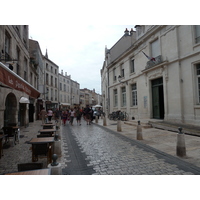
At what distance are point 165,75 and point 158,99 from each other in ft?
7.14

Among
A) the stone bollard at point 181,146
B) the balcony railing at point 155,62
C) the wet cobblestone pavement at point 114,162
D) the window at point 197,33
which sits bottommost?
the wet cobblestone pavement at point 114,162

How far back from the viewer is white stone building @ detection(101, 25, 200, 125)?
8.30 m

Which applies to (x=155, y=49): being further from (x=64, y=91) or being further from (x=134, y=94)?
(x=64, y=91)

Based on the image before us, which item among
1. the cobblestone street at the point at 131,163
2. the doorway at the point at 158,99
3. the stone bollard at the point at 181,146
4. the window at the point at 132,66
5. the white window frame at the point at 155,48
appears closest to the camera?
the cobblestone street at the point at 131,163

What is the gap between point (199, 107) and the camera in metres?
7.90

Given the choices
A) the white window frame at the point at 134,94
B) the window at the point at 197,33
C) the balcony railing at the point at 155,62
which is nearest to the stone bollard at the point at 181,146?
the window at the point at 197,33

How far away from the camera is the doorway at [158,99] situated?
37.4ft

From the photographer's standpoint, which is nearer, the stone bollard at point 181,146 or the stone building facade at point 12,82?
the stone bollard at point 181,146

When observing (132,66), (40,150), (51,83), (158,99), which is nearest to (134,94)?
(132,66)

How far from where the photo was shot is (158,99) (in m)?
11.5

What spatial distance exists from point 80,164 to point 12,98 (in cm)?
752

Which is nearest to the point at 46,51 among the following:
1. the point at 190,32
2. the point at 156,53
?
the point at 156,53

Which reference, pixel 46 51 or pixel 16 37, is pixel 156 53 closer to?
pixel 16 37

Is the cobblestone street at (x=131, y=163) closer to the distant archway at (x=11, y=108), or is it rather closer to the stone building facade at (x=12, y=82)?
the stone building facade at (x=12, y=82)
